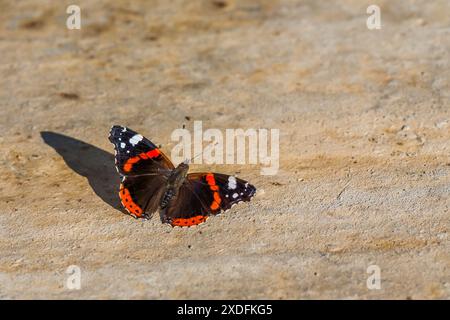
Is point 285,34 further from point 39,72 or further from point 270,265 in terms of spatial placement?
point 270,265

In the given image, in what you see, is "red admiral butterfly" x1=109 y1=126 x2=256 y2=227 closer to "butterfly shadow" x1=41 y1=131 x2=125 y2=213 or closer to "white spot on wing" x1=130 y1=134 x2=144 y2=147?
"white spot on wing" x1=130 y1=134 x2=144 y2=147

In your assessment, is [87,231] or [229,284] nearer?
[229,284]

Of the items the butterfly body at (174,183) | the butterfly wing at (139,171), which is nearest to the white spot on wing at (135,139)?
the butterfly wing at (139,171)

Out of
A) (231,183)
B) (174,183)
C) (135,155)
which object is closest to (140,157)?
(135,155)

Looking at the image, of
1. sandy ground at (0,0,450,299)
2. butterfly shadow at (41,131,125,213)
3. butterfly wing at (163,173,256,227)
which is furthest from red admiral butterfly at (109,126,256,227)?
butterfly shadow at (41,131,125,213)

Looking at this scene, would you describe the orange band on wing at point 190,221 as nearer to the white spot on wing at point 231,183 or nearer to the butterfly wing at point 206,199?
the butterfly wing at point 206,199

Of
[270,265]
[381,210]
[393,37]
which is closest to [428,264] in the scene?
[381,210]

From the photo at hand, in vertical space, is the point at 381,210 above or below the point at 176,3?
below
